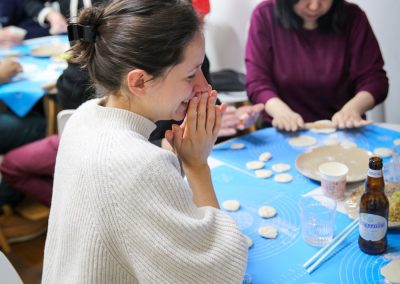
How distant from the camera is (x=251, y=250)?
1.07 m

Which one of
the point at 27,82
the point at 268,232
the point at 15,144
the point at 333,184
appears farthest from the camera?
the point at 15,144

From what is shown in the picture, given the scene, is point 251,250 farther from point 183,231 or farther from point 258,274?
point 183,231

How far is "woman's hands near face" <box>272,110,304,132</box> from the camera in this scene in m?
1.69

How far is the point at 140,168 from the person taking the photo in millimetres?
802

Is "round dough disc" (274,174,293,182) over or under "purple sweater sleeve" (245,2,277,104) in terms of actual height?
under

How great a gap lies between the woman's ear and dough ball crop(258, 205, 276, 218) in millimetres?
483

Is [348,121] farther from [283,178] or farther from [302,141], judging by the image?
[283,178]

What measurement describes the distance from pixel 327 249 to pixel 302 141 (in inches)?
25.0

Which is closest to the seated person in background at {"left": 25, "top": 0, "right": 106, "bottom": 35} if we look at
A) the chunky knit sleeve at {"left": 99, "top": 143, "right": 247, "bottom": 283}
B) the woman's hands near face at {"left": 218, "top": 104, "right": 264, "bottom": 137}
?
the woman's hands near face at {"left": 218, "top": 104, "right": 264, "bottom": 137}

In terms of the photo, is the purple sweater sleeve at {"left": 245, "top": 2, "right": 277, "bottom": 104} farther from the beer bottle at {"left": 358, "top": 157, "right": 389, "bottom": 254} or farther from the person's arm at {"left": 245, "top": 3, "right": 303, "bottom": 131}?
the beer bottle at {"left": 358, "top": 157, "right": 389, "bottom": 254}

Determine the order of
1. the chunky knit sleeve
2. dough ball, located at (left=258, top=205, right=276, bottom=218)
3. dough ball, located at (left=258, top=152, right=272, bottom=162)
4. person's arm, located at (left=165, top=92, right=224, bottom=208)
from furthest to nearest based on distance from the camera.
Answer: dough ball, located at (left=258, top=152, right=272, bottom=162), dough ball, located at (left=258, top=205, right=276, bottom=218), person's arm, located at (left=165, top=92, right=224, bottom=208), the chunky knit sleeve

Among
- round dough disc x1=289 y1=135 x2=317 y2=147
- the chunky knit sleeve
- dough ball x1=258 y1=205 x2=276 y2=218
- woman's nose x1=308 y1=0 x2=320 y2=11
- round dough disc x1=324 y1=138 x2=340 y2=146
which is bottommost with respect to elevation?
dough ball x1=258 y1=205 x2=276 y2=218

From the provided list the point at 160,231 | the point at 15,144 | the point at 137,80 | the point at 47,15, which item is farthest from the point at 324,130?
the point at 47,15

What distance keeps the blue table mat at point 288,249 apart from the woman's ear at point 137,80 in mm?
463
